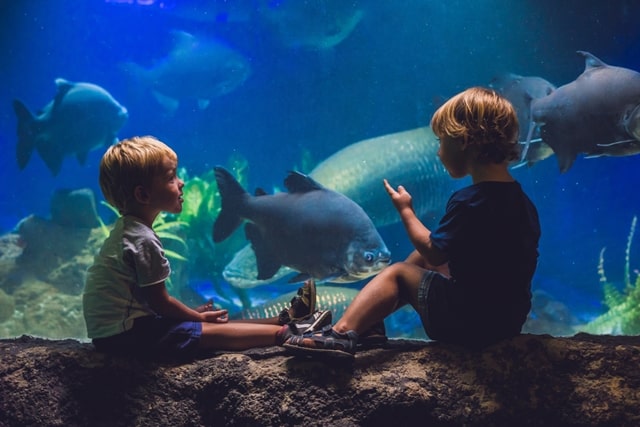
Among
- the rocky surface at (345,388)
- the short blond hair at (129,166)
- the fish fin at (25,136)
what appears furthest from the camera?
the fish fin at (25,136)

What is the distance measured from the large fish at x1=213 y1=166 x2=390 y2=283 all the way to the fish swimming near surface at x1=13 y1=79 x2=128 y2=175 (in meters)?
4.28

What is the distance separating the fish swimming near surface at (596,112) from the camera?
2.84 metres

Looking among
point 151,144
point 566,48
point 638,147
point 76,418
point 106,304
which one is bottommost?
point 76,418

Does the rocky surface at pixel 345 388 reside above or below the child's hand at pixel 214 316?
below

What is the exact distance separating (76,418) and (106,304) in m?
0.39

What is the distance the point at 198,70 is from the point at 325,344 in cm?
1133

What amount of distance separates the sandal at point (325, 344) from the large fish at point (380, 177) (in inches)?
132

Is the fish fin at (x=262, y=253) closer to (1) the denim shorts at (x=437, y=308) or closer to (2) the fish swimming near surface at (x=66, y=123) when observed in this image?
(1) the denim shorts at (x=437, y=308)

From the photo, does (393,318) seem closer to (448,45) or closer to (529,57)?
(529,57)

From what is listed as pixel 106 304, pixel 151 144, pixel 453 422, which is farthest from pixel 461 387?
pixel 151 144

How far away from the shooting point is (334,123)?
11.0m

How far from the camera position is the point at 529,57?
718 cm

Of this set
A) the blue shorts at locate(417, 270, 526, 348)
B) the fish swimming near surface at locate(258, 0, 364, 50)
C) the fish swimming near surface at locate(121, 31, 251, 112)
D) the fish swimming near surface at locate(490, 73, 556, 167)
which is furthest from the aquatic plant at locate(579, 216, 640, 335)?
the fish swimming near surface at locate(121, 31, 251, 112)

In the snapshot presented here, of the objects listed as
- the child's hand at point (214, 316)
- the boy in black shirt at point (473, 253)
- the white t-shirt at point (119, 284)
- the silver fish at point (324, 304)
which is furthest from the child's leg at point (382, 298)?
the silver fish at point (324, 304)
